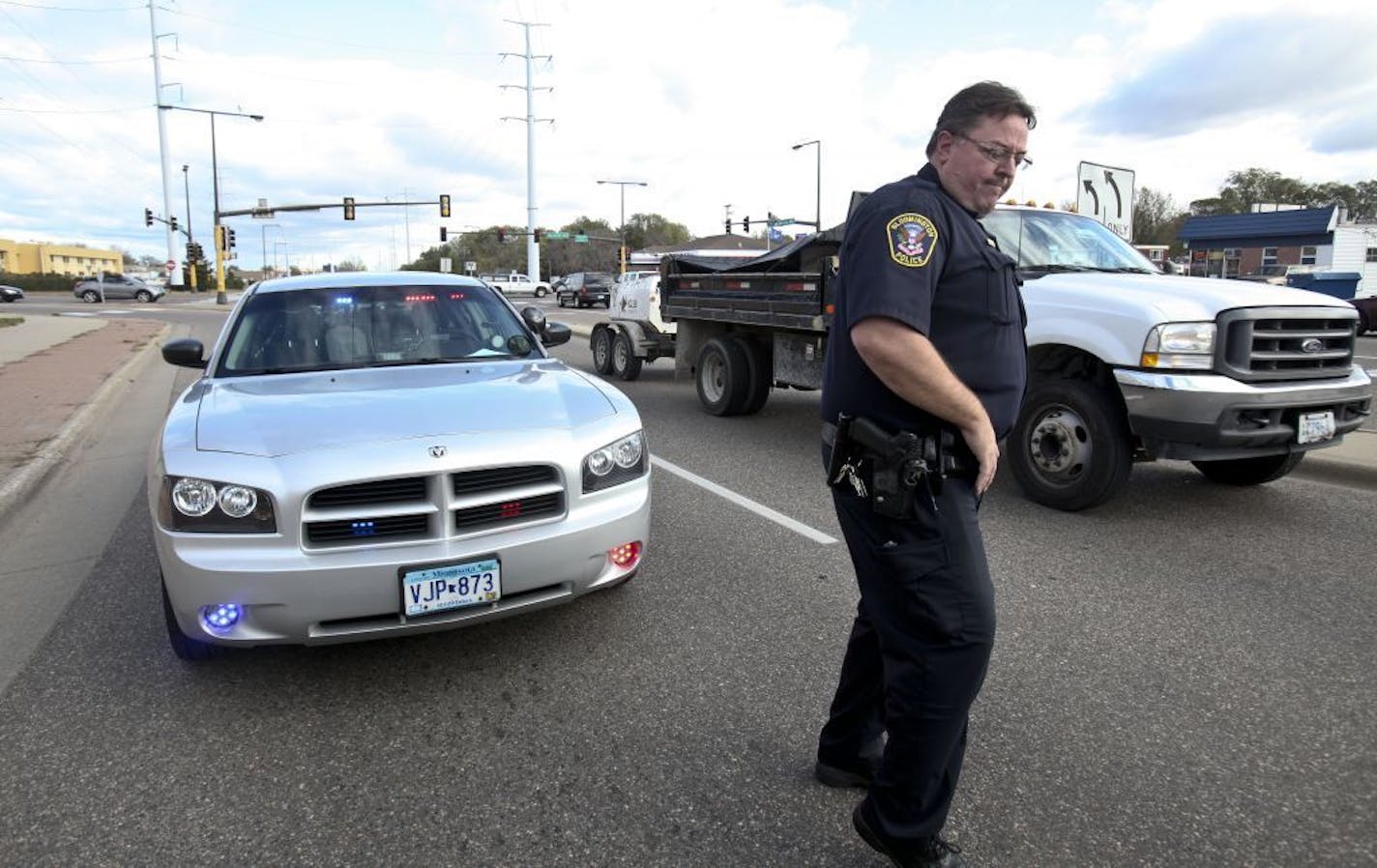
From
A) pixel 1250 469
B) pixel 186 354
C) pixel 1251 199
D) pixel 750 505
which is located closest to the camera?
pixel 186 354

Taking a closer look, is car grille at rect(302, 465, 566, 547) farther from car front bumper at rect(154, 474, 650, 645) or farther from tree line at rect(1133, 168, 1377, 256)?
tree line at rect(1133, 168, 1377, 256)

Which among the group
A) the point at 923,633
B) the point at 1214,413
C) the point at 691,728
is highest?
the point at 1214,413

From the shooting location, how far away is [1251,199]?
7538 centimetres

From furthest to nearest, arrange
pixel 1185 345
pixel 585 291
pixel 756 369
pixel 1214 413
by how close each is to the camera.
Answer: pixel 585 291 → pixel 756 369 → pixel 1185 345 → pixel 1214 413

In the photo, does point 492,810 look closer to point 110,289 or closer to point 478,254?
point 110,289

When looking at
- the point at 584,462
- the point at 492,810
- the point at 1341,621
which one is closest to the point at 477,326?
the point at 584,462

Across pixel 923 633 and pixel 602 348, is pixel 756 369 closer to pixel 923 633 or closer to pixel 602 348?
pixel 602 348

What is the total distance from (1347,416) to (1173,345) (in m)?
1.45

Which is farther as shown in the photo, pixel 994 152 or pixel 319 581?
pixel 319 581

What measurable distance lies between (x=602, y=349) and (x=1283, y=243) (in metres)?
52.9

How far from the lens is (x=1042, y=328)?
5535 millimetres

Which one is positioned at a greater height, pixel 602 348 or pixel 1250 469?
pixel 602 348

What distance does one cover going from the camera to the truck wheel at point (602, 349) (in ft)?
43.2

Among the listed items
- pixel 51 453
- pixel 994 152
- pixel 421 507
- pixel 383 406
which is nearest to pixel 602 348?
pixel 51 453
